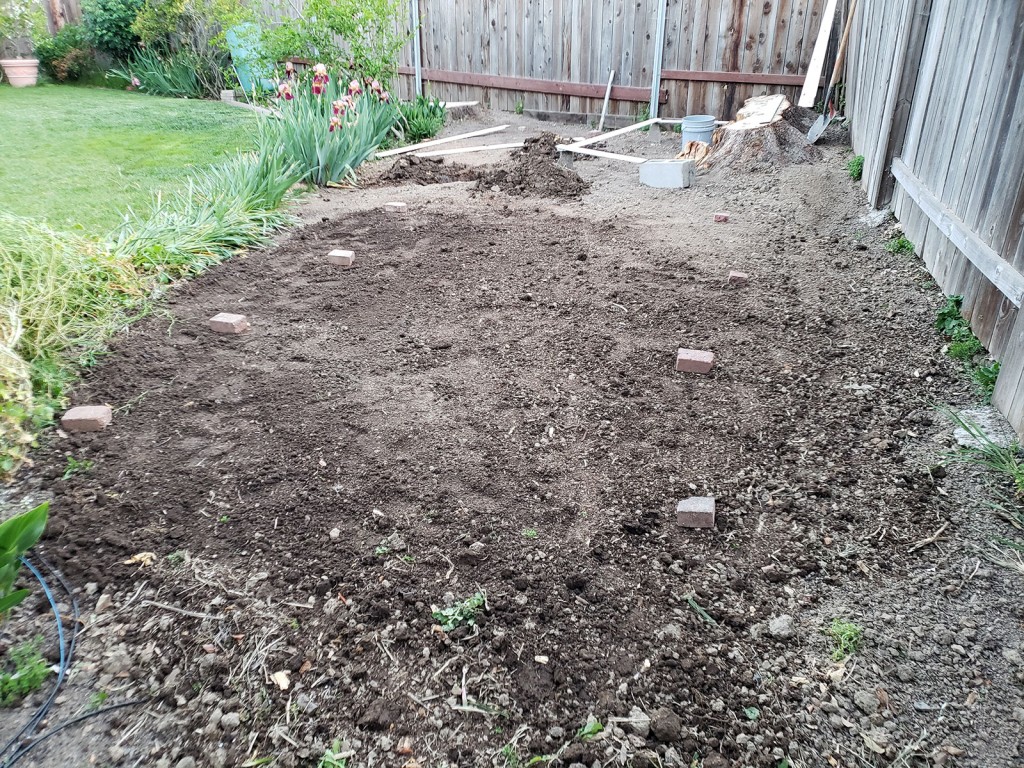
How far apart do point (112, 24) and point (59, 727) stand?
14.5 metres

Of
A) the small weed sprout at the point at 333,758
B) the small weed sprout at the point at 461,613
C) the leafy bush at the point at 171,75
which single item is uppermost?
the leafy bush at the point at 171,75

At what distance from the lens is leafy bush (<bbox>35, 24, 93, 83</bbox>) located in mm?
13055

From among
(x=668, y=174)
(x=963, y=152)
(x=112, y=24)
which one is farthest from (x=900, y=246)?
(x=112, y=24)

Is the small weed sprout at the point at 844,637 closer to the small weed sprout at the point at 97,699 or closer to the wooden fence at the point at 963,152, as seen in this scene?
the wooden fence at the point at 963,152

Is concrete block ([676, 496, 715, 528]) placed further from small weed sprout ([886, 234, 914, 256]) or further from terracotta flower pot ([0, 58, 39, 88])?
terracotta flower pot ([0, 58, 39, 88])

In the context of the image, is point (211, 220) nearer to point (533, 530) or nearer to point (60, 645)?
point (60, 645)

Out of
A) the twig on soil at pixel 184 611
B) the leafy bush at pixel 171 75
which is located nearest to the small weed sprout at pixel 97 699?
the twig on soil at pixel 184 611

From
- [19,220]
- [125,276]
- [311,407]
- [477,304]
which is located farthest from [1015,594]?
[19,220]

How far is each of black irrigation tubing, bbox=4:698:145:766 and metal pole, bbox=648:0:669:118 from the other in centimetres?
864

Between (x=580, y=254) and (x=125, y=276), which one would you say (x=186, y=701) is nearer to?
(x=125, y=276)

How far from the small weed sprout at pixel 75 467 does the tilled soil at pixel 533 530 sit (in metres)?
0.04

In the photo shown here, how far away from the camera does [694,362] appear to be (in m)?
3.29

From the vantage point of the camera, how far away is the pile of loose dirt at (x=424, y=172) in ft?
22.7

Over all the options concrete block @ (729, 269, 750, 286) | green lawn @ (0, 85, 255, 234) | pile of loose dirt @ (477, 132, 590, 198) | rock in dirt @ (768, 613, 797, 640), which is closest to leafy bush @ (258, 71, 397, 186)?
green lawn @ (0, 85, 255, 234)
